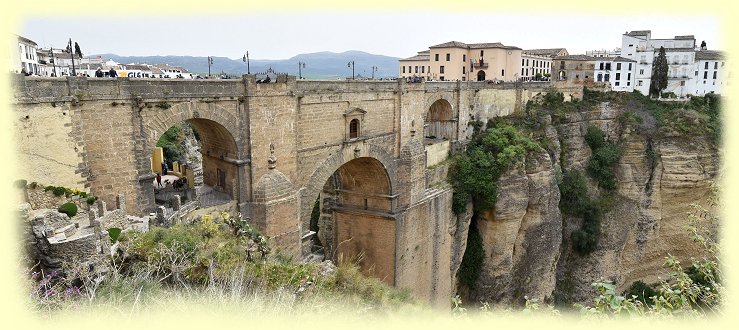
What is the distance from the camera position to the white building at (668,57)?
45969mm

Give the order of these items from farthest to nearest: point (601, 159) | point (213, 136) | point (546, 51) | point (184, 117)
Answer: point (546, 51)
point (601, 159)
point (213, 136)
point (184, 117)

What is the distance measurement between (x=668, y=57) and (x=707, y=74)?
4.01 metres

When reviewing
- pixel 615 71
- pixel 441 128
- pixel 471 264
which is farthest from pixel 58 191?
pixel 615 71

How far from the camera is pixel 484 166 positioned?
2653cm

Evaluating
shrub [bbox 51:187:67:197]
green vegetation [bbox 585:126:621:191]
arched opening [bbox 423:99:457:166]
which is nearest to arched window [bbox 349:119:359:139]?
arched opening [bbox 423:99:457:166]

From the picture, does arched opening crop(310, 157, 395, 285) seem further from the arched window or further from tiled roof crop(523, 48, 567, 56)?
tiled roof crop(523, 48, 567, 56)

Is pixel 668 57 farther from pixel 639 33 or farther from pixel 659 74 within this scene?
pixel 659 74

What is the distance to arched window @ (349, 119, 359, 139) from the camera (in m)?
19.8

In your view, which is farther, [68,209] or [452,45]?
[452,45]

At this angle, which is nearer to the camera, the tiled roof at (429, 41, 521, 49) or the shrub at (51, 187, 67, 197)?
the shrub at (51, 187, 67, 197)

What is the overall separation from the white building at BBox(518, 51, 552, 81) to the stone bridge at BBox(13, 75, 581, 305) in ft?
61.7

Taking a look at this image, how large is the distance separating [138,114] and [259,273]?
5.42 m

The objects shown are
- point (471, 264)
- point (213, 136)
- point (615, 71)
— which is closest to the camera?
point (213, 136)

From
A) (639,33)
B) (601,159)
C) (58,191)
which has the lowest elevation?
(601,159)
